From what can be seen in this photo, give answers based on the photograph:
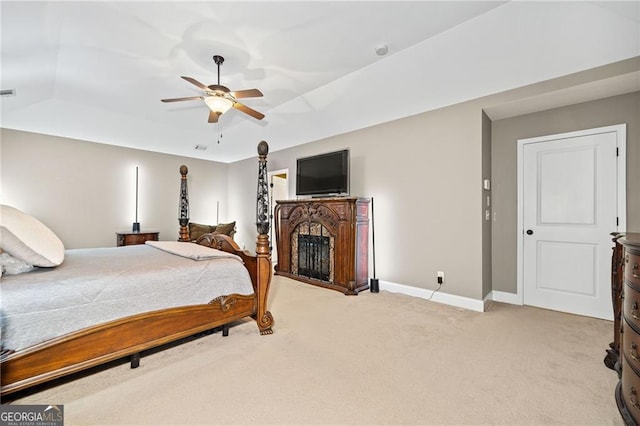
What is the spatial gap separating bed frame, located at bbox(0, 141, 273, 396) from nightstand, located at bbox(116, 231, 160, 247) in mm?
3497

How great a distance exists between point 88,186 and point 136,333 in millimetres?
4765

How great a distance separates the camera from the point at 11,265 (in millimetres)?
1896

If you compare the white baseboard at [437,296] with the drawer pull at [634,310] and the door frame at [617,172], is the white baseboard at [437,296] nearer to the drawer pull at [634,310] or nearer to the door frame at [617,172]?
the door frame at [617,172]

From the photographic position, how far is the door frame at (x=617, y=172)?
289cm

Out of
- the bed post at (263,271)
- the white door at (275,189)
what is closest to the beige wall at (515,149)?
the bed post at (263,271)

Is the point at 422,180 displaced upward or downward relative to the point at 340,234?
upward

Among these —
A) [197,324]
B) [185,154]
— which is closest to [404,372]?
[197,324]

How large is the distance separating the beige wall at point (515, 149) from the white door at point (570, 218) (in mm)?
97

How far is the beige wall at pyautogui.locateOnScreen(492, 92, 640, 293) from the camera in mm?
2855

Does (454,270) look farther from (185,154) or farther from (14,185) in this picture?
(14,185)

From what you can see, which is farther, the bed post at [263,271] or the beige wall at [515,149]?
the beige wall at [515,149]

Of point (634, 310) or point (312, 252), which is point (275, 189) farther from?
point (634, 310)

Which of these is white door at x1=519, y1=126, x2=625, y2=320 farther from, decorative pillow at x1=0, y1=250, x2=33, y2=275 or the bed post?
decorative pillow at x1=0, y1=250, x2=33, y2=275

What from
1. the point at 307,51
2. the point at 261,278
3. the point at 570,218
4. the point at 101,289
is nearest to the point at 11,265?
the point at 101,289
